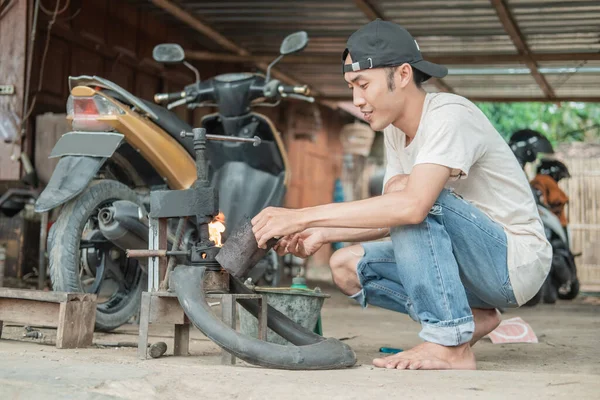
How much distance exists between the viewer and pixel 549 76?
10.4 metres

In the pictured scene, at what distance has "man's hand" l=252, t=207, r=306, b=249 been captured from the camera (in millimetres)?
2900

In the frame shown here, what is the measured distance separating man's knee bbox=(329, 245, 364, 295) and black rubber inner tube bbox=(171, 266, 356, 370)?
0.43m

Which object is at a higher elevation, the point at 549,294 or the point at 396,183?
the point at 396,183

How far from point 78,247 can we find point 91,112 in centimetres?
76

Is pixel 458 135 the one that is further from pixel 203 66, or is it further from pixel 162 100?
pixel 203 66

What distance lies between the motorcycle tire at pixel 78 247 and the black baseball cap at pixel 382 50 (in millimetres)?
1629

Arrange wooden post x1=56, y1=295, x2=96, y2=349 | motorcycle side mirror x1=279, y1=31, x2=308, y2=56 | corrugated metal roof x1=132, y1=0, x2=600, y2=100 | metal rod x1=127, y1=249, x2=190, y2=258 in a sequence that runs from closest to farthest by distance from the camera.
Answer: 1. metal rod x1=127, y1=249, x2=190, y2=258
2. wooden post x1=56, y1=295, x2=96, y2=349
3. motorcycle side mirror x1=279, y1=31, x2=308, y2=56
4. corrugated metal roof x1=132, y1=0, x2=600, y2=100

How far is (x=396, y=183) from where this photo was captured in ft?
10.7

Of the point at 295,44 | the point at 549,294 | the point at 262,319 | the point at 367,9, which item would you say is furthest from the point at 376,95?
the point at 549,294

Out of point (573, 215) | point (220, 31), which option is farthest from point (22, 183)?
point (573, 215)

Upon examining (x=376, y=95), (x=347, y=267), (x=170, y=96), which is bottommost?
(x=347, y=267)

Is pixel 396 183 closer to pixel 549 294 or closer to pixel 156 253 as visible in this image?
pixel 156 253

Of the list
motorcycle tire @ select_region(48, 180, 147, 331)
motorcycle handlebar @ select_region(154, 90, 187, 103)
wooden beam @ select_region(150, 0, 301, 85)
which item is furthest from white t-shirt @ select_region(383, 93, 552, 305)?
wooden beam @ select_region(150, 0, 301, 85)

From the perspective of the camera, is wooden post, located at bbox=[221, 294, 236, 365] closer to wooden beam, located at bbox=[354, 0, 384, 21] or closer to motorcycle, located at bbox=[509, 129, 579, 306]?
wooden beam, located at bbox=[354, 0, 384, 21]
